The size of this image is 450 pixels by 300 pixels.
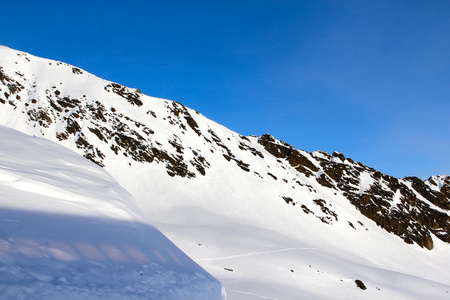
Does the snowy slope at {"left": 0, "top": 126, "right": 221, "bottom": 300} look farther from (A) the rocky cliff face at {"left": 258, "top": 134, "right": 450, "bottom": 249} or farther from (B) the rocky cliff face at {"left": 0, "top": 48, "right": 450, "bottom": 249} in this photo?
(A) the rocky cliff face at {"left": 258, "top": 134, "right": 450, "bottom": 249}

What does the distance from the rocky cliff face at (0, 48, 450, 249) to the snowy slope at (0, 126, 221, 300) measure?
37302mm

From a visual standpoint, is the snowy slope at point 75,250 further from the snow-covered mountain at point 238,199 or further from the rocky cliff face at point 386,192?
the rocky cliff face at point 386,192

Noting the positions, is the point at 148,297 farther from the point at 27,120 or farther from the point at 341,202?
the point at 341,202

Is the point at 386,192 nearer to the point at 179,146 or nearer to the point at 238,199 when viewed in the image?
the point at 238,199

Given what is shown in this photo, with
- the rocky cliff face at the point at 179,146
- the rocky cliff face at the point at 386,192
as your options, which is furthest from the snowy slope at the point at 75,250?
the rocky cliff face at the point at 386,192

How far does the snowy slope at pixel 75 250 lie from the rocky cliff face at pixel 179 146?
122 ft

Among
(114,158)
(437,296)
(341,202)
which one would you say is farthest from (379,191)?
(114,158)

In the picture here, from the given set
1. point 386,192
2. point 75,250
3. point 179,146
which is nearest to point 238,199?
point 179,146

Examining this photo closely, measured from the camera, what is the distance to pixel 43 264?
11.6 feet

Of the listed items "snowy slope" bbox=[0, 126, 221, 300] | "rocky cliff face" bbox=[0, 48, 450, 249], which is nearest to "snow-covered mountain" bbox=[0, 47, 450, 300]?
"rocky cliff face" bbox=[0, 48, 450, 249]

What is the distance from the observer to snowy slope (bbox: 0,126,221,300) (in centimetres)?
331

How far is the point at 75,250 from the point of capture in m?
4.28

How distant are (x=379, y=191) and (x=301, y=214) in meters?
34.2

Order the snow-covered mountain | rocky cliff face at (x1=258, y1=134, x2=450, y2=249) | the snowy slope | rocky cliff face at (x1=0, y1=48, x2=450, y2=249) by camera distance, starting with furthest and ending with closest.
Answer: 1. rocky cliff face at (x1=258, y1=134, x2=450, y2=249)
2. rocky cliff face at (x1=0, y1=48, x2=450, y2=249)
3. the snow-covered mountain
4. the snowy slope
